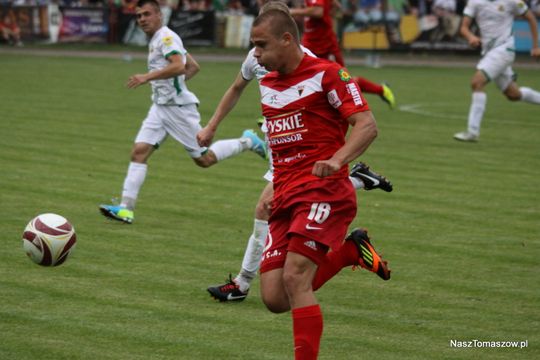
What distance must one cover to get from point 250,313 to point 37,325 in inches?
60.2

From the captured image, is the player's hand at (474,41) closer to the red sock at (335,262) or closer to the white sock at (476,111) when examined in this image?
the white sock at (476,111)

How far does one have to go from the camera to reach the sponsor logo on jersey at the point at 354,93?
21.4 feet

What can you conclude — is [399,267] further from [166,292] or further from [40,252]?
[40,252]

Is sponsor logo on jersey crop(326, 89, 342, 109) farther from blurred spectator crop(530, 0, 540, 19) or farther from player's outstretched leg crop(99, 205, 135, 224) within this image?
blurred spectator crop(530, 0, 540, 19)

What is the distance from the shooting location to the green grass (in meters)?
7.30

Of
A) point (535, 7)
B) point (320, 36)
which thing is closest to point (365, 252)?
point (320, 36)

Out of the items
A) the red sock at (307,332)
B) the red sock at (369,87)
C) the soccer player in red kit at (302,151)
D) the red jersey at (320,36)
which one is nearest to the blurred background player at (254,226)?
the soccer player in red kit at (302,151)

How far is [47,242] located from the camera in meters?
8.03

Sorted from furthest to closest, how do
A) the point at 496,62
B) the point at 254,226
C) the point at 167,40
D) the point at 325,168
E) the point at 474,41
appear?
the point at 496,62, the point at 474,41, the point at 167,40, the point at 254,226, the point at 325,168

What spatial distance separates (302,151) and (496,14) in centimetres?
1243

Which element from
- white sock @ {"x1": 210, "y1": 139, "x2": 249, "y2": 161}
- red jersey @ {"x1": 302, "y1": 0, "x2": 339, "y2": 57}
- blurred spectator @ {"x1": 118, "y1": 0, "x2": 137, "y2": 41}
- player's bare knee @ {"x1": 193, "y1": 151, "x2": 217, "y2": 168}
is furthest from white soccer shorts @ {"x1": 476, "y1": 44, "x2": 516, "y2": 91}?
blurred spectator @ {"x1": 118, "y1": 0, "x2": 137, "y2": 41}

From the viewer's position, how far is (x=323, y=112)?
671 cm

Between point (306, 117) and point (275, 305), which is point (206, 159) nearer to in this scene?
point (306, 117)

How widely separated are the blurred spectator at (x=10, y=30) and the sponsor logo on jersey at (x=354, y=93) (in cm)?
3560
